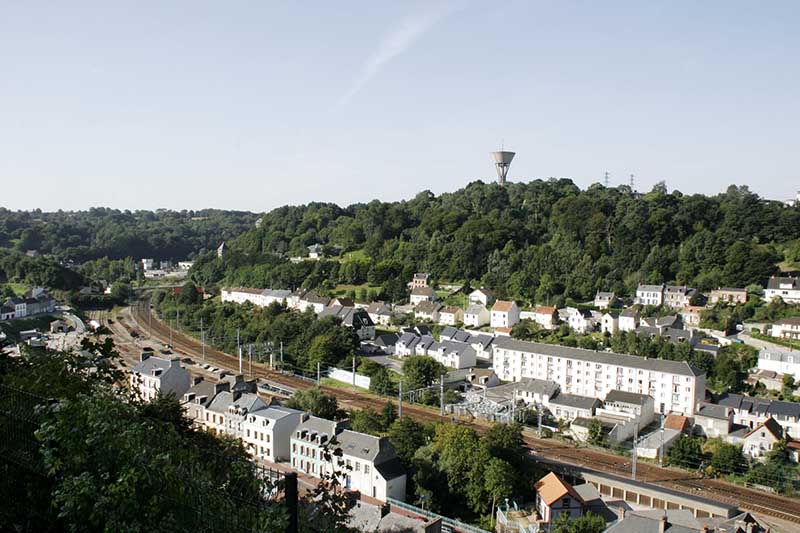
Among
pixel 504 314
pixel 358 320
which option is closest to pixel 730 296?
pixel 504 314

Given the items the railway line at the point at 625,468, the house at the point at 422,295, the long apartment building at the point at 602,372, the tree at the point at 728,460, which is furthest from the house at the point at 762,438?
the house at the point at 422,295

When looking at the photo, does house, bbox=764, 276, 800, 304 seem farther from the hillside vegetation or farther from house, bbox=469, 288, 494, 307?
house, bbox=469, 288, 494, 307

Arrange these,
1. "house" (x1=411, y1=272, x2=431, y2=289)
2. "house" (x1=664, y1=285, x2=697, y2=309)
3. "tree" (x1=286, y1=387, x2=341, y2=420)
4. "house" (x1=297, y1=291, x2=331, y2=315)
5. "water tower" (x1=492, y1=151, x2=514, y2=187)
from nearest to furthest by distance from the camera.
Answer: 1. "tree" (x1=286, y1=387, x2=341, y2=420)
2. "house" (x1=664, y1=285, x2=697, y2=309)
3. "house" (x1=297, y1=291, x2=331, y2=315)
4. "house" (x1=411, y1=272, x2=431, y2=289)
5. "water tower" (x1=492, y1=151, x2=514, y2=187)

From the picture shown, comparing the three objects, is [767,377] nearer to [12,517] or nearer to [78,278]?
[12,517]

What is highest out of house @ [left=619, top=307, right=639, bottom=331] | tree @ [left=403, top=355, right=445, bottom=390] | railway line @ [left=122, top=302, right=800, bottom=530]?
house @ [left=619, top=307, right=639, bottom=331]

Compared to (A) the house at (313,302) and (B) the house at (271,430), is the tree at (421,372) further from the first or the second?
(A) the house at (313,302)

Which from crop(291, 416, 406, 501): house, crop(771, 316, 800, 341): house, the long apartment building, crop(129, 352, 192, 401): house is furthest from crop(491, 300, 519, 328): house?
crop(291, 416, 406, 501): house
